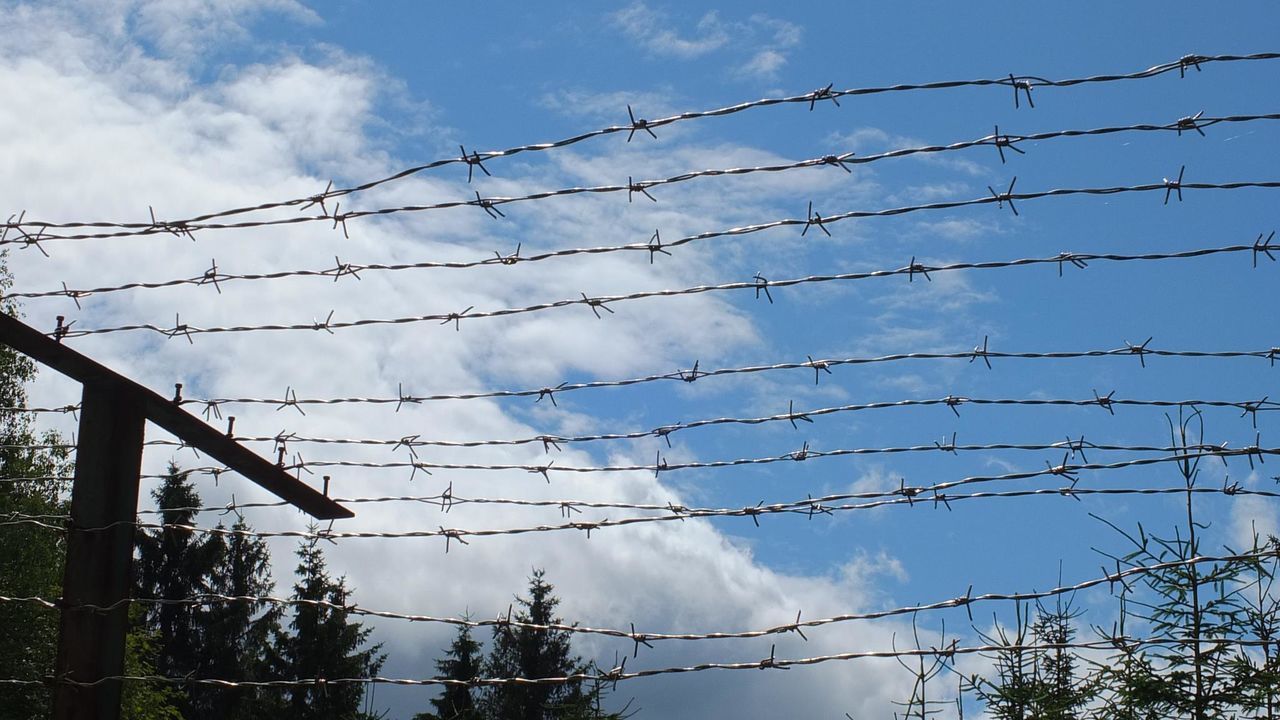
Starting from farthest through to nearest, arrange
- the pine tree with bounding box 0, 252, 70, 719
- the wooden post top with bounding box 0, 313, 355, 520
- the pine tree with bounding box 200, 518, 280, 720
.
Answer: the pine tree with bounding box 200, 518, 280, 720
the pine tree with bounding box 0, 252, 70, 719
the wooden post top with bounding box 0, 313, 355, 520

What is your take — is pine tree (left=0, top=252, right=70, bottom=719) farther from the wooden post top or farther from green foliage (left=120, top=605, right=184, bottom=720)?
the wooden post top

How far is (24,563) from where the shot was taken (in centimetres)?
2253

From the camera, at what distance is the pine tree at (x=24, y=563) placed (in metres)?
20.8

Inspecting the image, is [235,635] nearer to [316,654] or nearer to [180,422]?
[316,654]

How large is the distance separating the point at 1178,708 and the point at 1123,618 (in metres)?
0.33

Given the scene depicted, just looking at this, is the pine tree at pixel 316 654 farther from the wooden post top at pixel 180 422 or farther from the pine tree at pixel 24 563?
the wooden post top at pixel 180 422

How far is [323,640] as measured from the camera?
30016 millimetres

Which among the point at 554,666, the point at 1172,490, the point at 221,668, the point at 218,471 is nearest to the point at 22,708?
the point at 554,666

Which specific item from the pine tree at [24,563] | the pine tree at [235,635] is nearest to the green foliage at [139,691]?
the pine tree at [24,563]

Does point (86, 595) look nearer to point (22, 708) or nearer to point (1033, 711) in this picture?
point (1033, 711)

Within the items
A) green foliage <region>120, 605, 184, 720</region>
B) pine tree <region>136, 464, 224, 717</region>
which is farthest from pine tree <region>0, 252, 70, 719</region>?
pine tree <region>136, 464, 224, 717</region>

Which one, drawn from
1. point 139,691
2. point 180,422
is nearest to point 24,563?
point 139,691

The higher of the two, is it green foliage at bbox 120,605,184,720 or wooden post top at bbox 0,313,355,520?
green foliage at bbox 120,605,184,720

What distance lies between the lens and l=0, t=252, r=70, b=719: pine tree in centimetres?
2080
